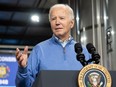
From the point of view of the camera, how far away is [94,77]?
116cm

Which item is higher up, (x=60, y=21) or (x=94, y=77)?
(x=60, y=21)

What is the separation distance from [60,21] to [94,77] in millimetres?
574

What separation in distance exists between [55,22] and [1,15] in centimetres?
442

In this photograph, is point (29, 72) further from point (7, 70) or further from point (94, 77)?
point (7, 70)

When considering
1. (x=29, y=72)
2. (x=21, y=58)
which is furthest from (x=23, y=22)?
(x=21, y=58)

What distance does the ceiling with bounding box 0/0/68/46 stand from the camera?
17.9 ft

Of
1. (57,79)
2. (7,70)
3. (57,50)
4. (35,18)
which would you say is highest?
(35,18)

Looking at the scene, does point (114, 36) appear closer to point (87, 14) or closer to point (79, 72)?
point (87, 14)

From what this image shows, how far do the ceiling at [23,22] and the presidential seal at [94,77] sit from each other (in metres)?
3.55

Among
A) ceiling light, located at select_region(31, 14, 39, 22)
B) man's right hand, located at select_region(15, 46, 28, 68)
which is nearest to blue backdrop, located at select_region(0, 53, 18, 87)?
ceiling light, located at select_region(31, 14, 39, 22)

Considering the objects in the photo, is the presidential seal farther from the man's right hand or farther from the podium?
the man's right hand

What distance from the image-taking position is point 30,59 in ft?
5.55

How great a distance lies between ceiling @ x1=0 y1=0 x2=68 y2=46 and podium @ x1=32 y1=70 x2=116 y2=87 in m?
3.56

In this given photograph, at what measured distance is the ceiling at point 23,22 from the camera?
5.47 m
